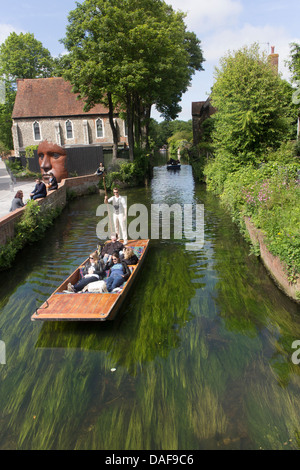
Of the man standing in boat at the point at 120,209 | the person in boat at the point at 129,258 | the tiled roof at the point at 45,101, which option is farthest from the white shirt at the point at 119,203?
the tiled roof at the point at 45,101

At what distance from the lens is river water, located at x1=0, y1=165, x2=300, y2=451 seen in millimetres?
4449

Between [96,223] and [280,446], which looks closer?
[280,446]

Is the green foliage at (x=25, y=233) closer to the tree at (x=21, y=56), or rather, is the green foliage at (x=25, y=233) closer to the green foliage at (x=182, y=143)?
the tree at (x=21, y=56)

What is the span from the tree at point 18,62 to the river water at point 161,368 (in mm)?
45565

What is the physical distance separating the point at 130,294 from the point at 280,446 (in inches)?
194

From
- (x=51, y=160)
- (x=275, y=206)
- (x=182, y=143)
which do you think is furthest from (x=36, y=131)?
(x=275, y=206)

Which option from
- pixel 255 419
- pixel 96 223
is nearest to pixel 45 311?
pixel 255 419

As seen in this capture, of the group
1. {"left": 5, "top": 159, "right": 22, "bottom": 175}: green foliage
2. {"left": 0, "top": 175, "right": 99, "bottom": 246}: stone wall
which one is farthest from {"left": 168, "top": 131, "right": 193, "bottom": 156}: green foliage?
{"left": 0, "top": 175, "right": 99, "bottom": 246}: stone wall

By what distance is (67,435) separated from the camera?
4.45 m

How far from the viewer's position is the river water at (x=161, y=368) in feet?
14.6
